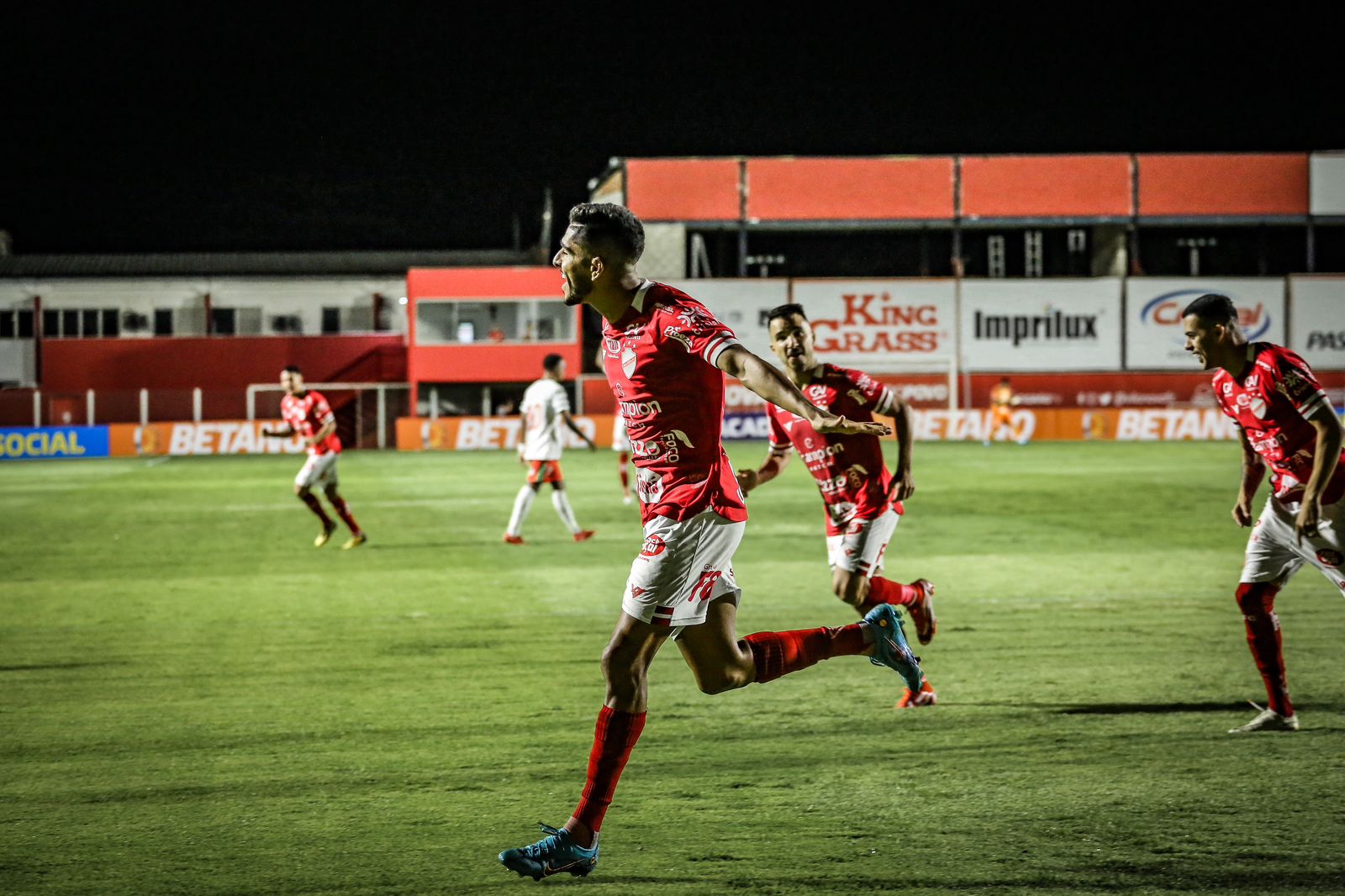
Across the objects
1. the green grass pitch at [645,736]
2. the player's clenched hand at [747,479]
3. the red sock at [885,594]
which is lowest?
the green grass pitch at [645,736]

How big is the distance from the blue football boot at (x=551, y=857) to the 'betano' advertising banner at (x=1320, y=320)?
49.0m

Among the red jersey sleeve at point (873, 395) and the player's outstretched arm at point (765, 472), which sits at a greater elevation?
the red jersey sleeve at point (873, 395)

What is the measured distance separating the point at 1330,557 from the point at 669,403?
362 centimetres

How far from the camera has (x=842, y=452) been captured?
7.63 metres

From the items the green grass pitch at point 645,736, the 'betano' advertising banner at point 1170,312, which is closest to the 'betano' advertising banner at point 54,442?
the green grass pitch at point 645,736

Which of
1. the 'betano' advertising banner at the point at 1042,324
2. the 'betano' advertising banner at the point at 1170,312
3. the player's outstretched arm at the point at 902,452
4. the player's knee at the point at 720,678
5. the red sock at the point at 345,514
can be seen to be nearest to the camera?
the player's knee at the point at 720,678

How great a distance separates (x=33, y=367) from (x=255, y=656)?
57.1 meters

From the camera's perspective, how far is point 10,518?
20.3 metres

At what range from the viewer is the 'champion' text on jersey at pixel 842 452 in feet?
24.6

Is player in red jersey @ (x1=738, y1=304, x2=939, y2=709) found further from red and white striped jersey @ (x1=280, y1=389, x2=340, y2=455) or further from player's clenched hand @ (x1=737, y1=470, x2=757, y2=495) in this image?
red and white striped jersey @ (x1=280, y1=389, x2=340, y2=455)

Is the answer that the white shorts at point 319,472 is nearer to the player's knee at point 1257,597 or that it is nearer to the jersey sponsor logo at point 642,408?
the player's knee at point 1257,597

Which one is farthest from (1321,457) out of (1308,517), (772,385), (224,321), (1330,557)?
(224,321)

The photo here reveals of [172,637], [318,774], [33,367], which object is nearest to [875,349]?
[33,367]

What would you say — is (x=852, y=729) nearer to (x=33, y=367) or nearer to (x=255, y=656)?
(x=255, y=656)
